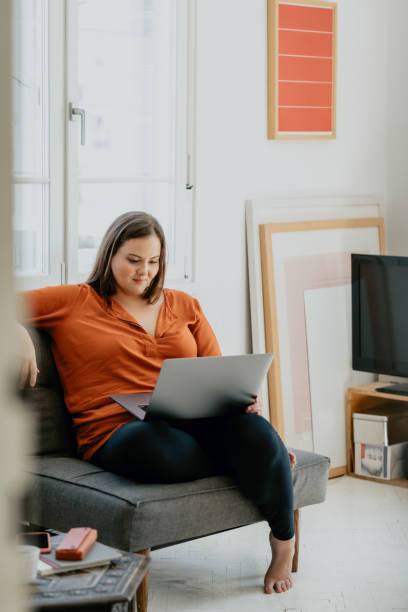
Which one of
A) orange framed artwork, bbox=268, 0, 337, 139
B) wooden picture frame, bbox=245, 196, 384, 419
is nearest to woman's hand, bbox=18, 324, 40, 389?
wooden picture frame, bbox=245, 196, 384, 419

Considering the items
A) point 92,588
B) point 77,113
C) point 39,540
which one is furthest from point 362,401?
point 92,588

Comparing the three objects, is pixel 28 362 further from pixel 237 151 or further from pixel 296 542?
pixel 237 151

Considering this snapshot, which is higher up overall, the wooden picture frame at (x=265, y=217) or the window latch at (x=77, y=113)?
the window latch at (x=77, y=113)

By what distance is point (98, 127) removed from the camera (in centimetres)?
319

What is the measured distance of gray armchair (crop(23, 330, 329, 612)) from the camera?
221cm

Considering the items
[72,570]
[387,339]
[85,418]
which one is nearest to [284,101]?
[387,339]

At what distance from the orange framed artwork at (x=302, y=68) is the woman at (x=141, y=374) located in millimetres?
1222

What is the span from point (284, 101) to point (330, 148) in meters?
0.37

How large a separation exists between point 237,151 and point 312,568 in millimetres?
1705

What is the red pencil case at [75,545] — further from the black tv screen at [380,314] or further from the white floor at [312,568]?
the black tv screen at [380,314]

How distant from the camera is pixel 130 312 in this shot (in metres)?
2.79

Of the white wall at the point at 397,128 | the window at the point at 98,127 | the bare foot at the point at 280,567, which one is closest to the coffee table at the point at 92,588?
the bare foot at the point at 280,567

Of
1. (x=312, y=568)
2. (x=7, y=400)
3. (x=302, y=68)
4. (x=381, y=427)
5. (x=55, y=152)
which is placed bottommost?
(x=312, y=568)

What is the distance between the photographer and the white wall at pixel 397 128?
163 inches
